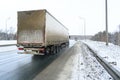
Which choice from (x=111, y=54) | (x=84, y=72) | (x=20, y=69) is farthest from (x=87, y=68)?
(x=111, y=54)

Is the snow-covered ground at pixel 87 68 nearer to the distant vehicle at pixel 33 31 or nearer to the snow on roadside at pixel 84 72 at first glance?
the snow on roadside at pixel 84 72

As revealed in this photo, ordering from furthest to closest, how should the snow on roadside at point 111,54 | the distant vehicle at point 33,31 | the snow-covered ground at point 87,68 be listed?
1. the distant vehicle at point 33,31
2. the snow on roadside at point 111,54
3. the snow-covered ground at point 87,68

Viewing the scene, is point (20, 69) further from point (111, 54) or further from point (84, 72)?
point (111, 54)

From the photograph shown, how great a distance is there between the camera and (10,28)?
116m

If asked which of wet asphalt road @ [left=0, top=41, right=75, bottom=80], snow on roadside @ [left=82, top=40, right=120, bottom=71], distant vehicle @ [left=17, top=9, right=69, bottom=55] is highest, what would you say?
distant vehicle @ [left=17, top=9, right=69, bottom=55]

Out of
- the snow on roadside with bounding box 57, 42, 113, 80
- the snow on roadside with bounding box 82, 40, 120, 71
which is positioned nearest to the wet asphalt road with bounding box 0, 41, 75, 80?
the snow on roadside with bounding box 57, 42, 113, 80

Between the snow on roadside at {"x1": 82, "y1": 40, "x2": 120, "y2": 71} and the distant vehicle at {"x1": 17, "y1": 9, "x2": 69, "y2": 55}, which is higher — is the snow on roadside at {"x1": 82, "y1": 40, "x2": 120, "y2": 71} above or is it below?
below

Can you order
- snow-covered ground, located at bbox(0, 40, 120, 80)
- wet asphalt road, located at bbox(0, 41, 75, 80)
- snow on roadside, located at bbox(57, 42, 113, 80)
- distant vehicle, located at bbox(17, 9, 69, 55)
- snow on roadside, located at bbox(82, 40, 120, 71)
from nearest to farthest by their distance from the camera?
snow on roadside, located at bbox(57, 42, 113, 80) → snow-covered ground, located at bbox(0, 40, 120, 80) → wet asphalt road, located at bbox(0, 41, 75, 80) → snow on roadside, located at bbox(82, 40, 120, 71) → distant vehicle, located at bbox(17, 9, 69, 55)

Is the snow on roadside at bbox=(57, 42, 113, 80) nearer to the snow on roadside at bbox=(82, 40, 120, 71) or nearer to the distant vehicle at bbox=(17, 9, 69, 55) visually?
the snow on roadside at bbox=(82, 40, 120, 71)

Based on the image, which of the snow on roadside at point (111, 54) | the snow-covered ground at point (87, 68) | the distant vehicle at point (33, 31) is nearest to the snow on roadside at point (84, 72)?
the snow-covered ground at point (87, 68)

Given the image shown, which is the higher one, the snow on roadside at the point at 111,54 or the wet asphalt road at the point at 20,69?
the snow on roadside at the point at 111,54

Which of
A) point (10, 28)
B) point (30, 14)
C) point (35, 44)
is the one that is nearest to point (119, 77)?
point (35, 44)

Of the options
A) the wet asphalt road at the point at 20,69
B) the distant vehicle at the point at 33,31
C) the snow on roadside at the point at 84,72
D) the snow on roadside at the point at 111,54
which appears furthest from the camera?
the distant vehicle at the point at 33,31

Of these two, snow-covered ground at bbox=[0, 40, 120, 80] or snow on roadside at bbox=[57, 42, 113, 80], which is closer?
snow on roadside at bbox=[57, 42, 113, 80]
